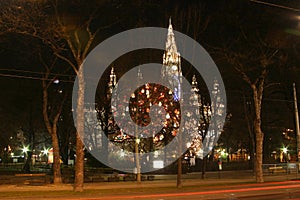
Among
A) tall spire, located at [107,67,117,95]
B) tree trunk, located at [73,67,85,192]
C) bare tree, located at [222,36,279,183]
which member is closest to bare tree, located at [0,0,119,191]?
tree trunk, located at [73,67,85,192]

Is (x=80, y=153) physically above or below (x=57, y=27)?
below

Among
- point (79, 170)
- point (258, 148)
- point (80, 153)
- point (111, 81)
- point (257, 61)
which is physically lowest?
point (79, 170)

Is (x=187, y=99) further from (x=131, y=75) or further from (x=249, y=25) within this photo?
(x=249, y=25)

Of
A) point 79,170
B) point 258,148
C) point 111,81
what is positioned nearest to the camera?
point 79,170

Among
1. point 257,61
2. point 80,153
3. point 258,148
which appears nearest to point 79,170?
point 80,153

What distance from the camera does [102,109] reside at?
4850 centimetres

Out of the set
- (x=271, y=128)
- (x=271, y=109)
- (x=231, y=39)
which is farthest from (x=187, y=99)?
(x=271, y=128)

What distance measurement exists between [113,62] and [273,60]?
15968mm

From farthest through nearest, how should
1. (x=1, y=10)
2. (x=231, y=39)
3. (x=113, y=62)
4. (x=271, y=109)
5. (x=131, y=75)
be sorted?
(x=271, y=109) → (x=113, y=62) → (x=131, y=75) → (x=231, y=39) → (x=1, y=10)

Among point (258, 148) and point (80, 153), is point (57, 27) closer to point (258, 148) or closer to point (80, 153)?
point (80, 153)

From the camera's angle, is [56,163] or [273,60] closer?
[56,163]

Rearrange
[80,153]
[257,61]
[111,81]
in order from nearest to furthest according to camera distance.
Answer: [80,153] < [257,61] < [111,81]

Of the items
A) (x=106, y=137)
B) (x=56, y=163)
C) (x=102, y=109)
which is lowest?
(x=56, y=163)

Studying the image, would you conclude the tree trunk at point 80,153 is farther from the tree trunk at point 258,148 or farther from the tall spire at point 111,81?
the tall spire at point 111,81
